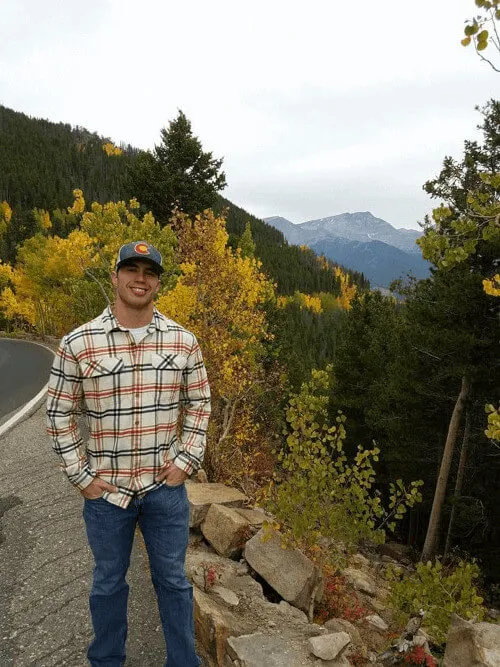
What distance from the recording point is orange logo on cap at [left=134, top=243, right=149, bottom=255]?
2.52 meters

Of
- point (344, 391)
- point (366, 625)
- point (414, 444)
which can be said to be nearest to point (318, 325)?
point (344, 391)

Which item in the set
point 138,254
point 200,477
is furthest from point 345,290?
point 138,254

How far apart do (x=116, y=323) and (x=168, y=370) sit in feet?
1.32

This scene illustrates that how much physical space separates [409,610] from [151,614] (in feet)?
10.5

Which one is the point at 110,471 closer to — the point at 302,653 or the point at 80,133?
the point at 302,653

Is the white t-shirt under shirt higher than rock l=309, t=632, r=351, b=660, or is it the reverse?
the white t-shirt under shirt

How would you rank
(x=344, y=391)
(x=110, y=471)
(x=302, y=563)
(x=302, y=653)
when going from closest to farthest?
1. (x=110, y=471)
2. (x=302, y=653)
3. (x=302, y=563)
4. (x=344, y=391)

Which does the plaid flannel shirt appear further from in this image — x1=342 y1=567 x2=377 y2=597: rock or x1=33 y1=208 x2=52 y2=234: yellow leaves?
x1=33 y1=208 x2=52 y2=234: yellow leaves

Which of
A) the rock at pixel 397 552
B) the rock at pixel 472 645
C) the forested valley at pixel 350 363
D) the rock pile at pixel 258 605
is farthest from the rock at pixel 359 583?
the rock at pixel 397 552

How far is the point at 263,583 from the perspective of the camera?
4613 mm

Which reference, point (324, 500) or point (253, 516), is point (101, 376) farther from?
point (253, 516)

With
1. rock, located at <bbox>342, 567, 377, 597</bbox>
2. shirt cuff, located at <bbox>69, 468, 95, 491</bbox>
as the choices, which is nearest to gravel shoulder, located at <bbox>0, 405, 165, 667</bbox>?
shirt cuff, located at <bbox>69, 468, 95, 491</bbox>

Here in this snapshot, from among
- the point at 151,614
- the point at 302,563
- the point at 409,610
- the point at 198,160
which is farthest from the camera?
the point at 198,160

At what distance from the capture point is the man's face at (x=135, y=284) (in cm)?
249
